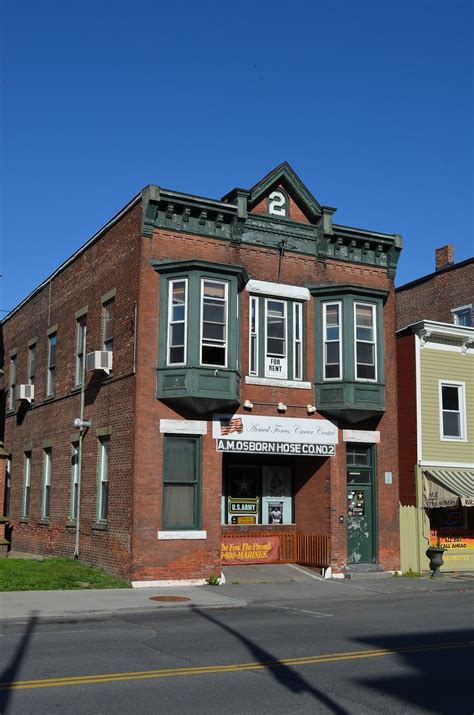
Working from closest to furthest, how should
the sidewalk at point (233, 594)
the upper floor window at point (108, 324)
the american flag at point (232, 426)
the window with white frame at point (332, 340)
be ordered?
1. the sidewalk at point (233, 594)
2. the american flag at point (232, 426)
3. the upper floor window at point (108, 324)
4. the window with white frame at point (332, 340)

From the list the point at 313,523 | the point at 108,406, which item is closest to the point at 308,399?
the point at 313,523

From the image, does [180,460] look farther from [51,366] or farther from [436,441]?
[51,366]

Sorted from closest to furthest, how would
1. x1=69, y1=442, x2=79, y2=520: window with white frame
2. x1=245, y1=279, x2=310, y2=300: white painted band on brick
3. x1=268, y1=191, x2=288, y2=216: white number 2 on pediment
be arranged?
x1=245, y1=279, x2=310, y2=300: white painted band on brick, x1=268, y1=191, x2=288, y2=216: white number 2 on pediment, x1=69, y1=442, x2=79, y2=520: window with white frame

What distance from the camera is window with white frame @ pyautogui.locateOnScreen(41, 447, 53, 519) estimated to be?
26.2 m

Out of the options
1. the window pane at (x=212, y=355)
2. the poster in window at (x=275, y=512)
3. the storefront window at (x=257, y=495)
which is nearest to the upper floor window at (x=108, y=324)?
the window pane at (x=212, y=355)

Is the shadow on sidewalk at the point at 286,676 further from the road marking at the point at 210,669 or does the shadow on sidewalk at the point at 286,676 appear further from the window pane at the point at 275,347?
the window pane at the point at 275,347

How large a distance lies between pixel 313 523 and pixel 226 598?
5.57 meters

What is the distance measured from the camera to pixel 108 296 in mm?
22219

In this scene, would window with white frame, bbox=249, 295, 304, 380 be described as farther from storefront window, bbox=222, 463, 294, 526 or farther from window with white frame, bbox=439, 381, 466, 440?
window with white frame, bbox=439, 381, 466, 440

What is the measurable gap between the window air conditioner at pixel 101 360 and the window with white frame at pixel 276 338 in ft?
12.4

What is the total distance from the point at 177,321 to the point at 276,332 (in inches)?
124

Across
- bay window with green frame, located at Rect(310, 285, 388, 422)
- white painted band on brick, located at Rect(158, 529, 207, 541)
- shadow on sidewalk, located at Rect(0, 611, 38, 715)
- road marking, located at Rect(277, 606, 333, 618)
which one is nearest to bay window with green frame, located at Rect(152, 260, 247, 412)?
bay window with green frame, located at Rect(310, 285, 388, 422)

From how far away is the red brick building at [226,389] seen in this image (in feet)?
65.1

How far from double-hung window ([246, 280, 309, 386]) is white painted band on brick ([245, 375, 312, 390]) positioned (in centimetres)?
3
